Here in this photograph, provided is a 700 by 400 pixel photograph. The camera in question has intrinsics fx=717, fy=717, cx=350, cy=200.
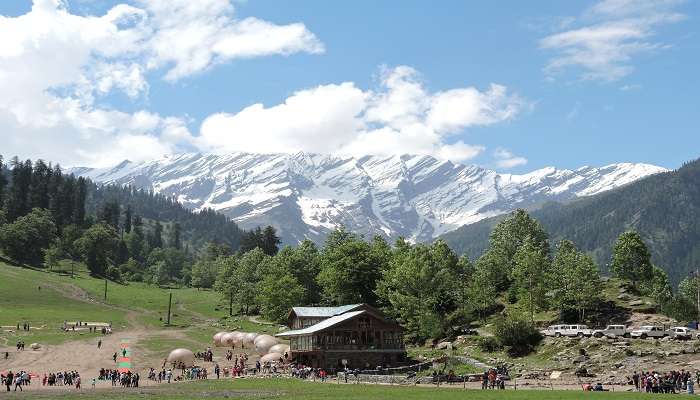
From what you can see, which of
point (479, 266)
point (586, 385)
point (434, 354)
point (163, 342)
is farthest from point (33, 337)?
point (586, 385)

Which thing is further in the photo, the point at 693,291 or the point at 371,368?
the point at 693,291

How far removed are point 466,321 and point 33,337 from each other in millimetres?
71255

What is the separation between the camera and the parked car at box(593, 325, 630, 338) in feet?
310

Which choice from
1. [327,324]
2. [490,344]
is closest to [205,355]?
[327,324]

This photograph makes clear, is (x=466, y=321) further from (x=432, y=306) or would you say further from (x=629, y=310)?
(x=629, y=310)

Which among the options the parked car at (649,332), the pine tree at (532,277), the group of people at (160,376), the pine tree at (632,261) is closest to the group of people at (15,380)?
the group of people at (160,376)

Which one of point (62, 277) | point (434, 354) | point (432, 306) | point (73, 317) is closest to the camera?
point (434, 354)

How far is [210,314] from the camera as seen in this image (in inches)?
6777

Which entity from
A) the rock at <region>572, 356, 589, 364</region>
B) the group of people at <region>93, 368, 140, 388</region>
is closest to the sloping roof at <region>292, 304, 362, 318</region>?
the group of people at <region>93, 368, 140, 388</region>

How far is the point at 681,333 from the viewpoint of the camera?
91125mm

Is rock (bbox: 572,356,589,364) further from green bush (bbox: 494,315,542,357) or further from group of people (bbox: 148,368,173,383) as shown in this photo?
group of people (bbox: 148,368,173,383)

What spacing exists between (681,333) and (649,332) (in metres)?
3.76

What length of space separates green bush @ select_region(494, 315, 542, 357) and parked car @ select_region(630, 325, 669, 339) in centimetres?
1254

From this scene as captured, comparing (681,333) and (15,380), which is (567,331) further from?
(15,380)
